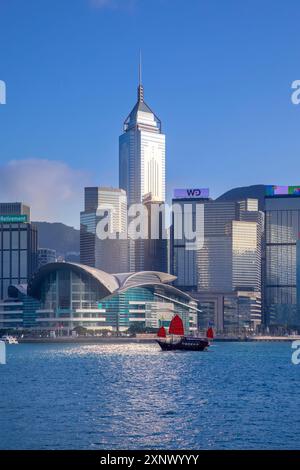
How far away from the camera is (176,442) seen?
57.7 meters

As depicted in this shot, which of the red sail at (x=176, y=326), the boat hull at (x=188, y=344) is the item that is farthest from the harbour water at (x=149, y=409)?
the boat hull at (x=188, y=344)

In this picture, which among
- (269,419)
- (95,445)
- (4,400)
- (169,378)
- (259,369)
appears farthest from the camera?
(259,369)

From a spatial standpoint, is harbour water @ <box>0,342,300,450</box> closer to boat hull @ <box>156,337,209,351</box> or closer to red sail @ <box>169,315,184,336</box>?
red sail @ <box>169,315,184,336</box>

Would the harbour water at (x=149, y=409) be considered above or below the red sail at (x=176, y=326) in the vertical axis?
below

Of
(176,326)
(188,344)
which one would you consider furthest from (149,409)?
(188,344)

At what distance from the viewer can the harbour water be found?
58656 millimetres

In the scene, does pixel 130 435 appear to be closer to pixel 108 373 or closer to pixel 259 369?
pixel 108 373

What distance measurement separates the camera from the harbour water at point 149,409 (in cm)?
5866

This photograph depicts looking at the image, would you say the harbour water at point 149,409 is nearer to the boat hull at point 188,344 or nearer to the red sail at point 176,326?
the red sail at point 176,326

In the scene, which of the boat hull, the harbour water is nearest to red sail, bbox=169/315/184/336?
the boat hull

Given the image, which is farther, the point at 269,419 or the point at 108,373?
the point at 108,373

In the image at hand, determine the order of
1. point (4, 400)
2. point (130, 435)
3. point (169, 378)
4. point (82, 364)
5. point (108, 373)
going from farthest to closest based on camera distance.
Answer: point (82, 364), point (108, 373), point (169, 378), point (4, 400), point (130, 435)
